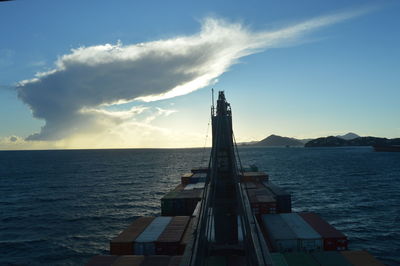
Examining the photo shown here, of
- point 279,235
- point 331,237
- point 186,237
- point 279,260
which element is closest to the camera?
point 279,260

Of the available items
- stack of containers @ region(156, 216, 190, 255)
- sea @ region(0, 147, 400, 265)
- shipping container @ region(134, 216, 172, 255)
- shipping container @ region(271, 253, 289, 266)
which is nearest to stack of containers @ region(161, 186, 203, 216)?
shipping container @ region(134, 216, 172, 255)

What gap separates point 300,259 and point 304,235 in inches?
223

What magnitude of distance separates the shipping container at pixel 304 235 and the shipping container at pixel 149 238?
16.1 meters

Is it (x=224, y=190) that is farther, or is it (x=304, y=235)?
(x=304, y=235)

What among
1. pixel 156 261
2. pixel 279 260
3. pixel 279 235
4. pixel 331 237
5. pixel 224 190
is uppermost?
pixel 224 190

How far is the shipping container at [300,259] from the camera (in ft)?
79.2

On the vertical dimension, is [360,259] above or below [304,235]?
below

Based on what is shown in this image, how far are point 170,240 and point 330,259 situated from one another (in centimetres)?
1627

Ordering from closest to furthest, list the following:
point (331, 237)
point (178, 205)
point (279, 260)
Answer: point (279, 260), point (331, 237), point (178, 205)

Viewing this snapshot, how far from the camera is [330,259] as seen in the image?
2494 cm

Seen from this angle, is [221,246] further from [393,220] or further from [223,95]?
[393,220]

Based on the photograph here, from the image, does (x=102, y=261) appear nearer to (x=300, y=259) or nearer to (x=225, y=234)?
(x=225, y=234)

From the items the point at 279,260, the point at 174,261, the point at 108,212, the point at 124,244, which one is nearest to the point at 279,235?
the point at 279,260

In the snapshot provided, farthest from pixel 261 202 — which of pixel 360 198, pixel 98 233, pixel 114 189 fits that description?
pixel 114 189
